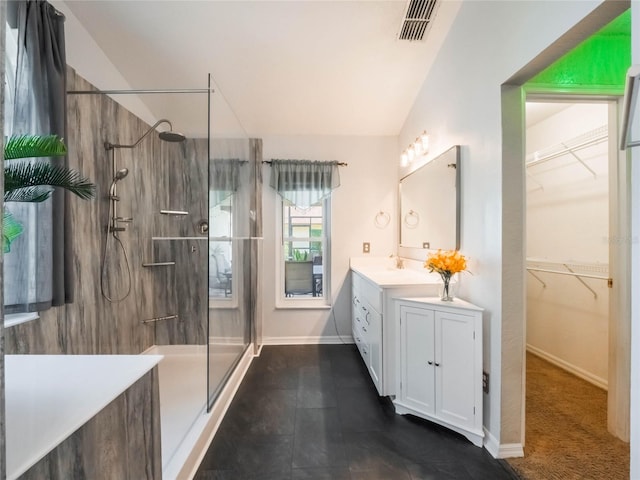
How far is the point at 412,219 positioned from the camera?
106 inches

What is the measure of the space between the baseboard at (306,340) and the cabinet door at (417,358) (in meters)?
1.29

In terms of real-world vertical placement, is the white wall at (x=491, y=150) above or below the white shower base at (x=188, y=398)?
above

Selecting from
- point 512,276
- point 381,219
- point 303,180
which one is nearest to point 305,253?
point 303,180

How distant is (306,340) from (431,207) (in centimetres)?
197

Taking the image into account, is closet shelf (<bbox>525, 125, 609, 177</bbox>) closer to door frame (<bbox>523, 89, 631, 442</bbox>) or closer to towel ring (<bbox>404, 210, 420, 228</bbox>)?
door frame (<bbox>523, 89, 631, 442</bbox>)

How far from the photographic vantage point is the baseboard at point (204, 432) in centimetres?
131

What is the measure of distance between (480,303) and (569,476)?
2.91 feet

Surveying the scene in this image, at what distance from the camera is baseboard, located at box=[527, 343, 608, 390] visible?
211cm

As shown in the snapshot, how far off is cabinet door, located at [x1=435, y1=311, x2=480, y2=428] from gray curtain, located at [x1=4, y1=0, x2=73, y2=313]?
7.26 feet

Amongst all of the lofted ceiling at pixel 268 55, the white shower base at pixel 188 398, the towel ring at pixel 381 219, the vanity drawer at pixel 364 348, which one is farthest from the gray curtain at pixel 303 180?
the white shower base at pixel 188 398

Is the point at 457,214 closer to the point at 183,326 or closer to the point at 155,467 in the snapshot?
the point at 155,467

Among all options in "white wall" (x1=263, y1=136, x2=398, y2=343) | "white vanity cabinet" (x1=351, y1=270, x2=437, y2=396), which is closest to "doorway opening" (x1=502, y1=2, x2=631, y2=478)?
"white vanity cabinet" (x1=351, y1=270, x2=437, y2=396)

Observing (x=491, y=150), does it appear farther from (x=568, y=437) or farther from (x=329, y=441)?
(x=329, y=441)

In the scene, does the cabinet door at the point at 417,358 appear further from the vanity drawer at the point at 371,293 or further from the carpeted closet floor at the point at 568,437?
the carpeted closet floor at the point at 568,437
